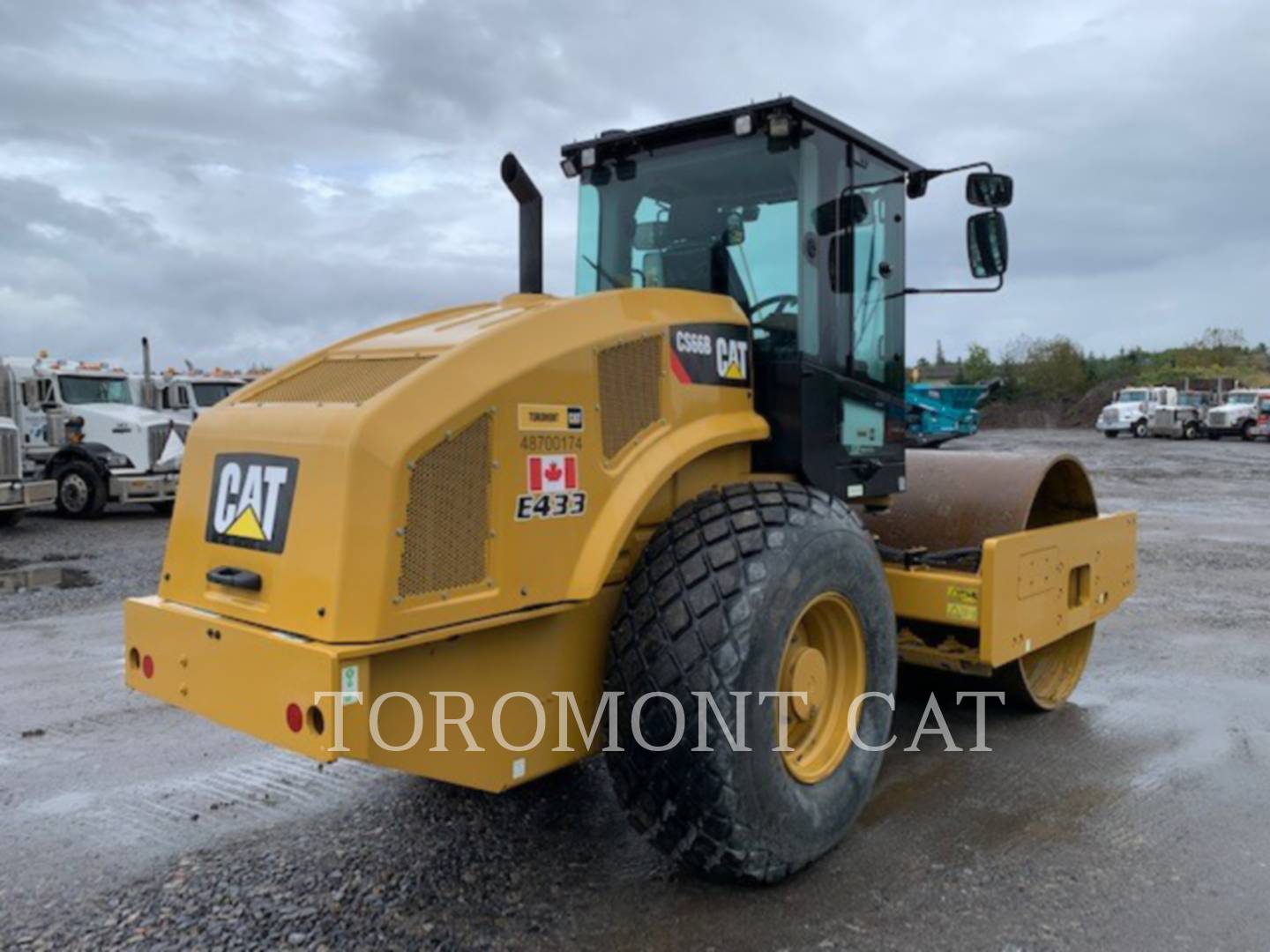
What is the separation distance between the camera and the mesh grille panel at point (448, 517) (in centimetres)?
278

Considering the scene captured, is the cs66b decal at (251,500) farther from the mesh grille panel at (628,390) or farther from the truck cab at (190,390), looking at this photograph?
the truck cab at (190,390)

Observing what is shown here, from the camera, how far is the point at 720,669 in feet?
10.3

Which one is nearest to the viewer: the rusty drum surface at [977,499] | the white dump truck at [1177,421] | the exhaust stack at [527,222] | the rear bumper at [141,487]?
the exhaust stack at [527,222]

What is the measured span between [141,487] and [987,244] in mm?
14015

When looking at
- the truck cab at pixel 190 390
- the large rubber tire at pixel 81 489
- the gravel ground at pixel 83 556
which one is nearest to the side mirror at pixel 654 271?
the gravel ground at pixel 83 556

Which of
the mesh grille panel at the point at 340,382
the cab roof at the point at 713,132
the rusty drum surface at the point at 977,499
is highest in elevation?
the cab roof at the point at 713,132

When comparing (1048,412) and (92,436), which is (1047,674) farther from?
(1048,412)

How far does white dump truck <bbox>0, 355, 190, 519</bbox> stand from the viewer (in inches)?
602

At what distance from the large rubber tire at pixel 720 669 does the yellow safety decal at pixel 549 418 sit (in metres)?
0.52

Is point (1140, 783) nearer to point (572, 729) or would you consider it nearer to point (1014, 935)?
point (1014, 935)

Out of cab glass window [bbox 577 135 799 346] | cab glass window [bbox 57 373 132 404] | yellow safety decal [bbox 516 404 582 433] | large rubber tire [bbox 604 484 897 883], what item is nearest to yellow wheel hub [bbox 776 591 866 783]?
large rubber tire [bbox 604 484 897 883]

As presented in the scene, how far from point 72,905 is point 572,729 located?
1756mm

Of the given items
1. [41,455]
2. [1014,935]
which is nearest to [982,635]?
[1014,935]

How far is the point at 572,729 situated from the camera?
3.28 m
